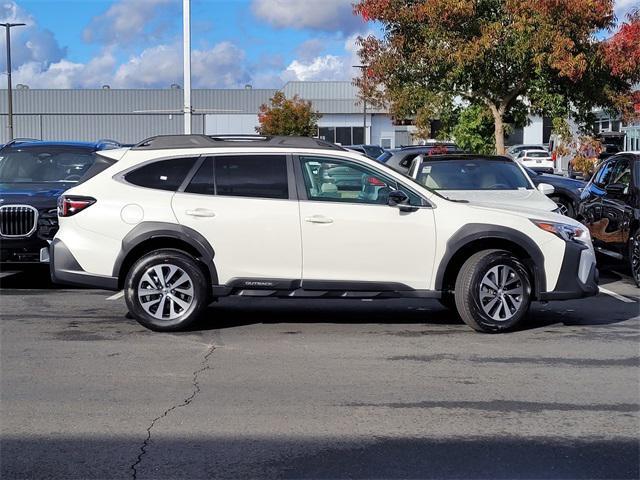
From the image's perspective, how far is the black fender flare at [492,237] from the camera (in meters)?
8.68

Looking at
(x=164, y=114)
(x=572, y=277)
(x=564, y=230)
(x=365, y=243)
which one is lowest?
(x=572, y=277)

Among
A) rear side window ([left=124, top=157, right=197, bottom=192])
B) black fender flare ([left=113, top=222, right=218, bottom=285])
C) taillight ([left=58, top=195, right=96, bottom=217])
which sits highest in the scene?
rear side window ([left=124, top=157, right=197, bottom=192])

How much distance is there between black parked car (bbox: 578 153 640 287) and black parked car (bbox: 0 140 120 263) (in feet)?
22.8

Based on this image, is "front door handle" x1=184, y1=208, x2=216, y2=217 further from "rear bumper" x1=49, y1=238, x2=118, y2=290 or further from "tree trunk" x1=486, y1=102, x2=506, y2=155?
"tree trunk" x1=486, y1=102, x2=506, y2=155

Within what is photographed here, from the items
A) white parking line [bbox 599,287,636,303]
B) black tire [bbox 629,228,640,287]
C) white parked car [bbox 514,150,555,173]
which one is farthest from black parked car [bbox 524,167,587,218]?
white parked car [bbox 514,150,555,173]

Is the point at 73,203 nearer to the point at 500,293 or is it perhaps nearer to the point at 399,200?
the point at 399,200

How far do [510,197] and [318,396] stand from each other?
674cm

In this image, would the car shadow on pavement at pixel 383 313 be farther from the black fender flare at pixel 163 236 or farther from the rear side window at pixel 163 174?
the rear side window at pixel 163 174

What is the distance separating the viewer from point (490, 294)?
28.7ft

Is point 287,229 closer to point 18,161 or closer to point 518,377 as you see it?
point 518,377

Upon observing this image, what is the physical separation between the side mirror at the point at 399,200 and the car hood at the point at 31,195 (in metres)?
4.78

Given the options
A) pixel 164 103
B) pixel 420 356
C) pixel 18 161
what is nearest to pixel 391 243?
pixel 420 356

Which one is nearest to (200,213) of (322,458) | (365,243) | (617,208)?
(365,243)

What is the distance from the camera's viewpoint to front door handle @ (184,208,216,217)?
8.68 meters
